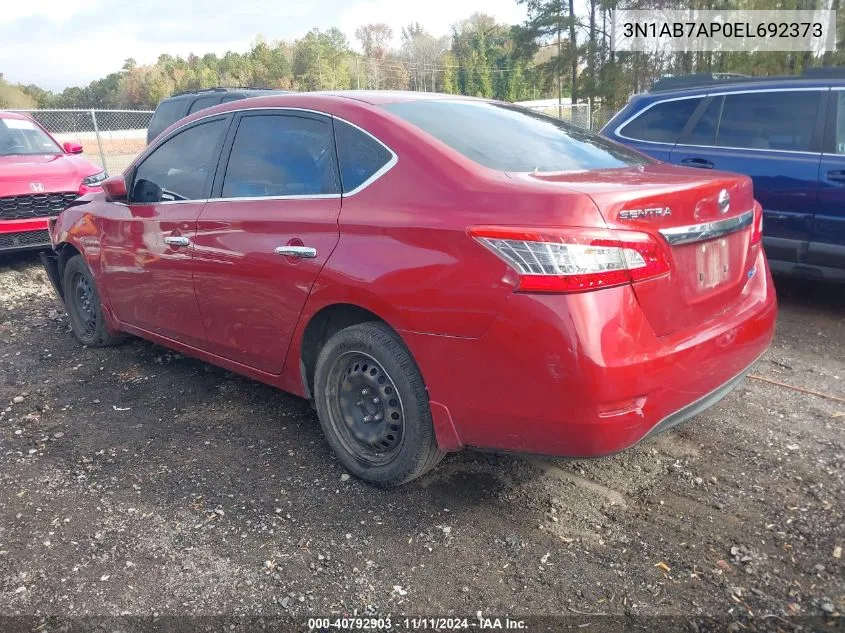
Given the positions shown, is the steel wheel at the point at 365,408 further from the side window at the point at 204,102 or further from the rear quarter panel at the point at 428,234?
the side window at the point at 204,102

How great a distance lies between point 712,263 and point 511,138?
3.41 ft

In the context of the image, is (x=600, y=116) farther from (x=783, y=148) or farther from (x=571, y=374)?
(x=571, y=374)

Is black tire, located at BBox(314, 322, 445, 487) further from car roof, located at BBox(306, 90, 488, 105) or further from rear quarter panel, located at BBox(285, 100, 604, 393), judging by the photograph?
car roof, located at BBox(306, 90, 488, 105)

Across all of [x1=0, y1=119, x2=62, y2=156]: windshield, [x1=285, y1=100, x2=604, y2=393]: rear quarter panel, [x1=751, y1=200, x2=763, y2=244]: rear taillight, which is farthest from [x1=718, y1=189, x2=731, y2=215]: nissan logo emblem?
[x1=0, y1=119, x2=62, y2=156]: windshield

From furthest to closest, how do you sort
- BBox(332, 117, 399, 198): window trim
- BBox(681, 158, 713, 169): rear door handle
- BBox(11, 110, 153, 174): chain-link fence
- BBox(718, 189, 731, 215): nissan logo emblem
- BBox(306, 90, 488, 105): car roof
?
BBox(11, 110, 153, 174): chain-link fence
BBox(681, 158, 713, 169): rear door handle
BBox(306, 90, 488, 105): car roof
BBox(332, 117, 399, 198): window trim
BBox(718, 189, 731, 215): nissan logo emblem

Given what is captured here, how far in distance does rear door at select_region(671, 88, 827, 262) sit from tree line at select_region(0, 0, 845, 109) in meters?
17.7

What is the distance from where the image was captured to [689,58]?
2503 centimetres

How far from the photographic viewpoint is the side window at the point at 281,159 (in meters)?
3.12

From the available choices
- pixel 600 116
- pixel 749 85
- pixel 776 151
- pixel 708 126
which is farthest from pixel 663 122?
pixel 600 116

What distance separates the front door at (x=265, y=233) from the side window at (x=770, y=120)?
3.89 metres

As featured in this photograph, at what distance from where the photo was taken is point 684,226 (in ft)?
8.27

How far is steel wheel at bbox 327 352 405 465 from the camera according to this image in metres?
2.91

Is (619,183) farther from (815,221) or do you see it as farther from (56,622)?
(815,221)

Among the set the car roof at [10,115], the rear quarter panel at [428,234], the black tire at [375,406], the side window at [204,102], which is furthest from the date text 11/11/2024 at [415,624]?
the car roof at [10,115]
